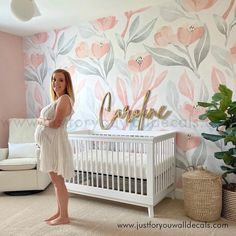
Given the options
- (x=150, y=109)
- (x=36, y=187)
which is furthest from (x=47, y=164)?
(x=150, y=109)

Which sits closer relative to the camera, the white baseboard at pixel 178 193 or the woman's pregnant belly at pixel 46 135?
the woman's pregnant belly at pixel 46 135

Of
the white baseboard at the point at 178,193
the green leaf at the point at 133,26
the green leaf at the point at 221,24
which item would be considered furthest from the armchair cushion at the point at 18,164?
the green leaf at the point at 221,24

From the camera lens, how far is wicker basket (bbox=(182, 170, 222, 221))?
230 cm

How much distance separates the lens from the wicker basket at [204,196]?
230 centimetres

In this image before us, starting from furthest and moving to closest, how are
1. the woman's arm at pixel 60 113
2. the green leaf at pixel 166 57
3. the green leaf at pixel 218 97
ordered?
the green leaf at pixel 166 57 < the green leaf at pixel 218 97 < the woman's arm at pixel 60 113

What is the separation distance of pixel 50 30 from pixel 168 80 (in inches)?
79.6

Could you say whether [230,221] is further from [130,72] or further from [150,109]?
[130,72]

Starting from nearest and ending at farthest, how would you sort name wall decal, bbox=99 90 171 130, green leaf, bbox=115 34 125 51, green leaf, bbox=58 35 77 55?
A: name wall decal, bbox=99 90 171 130
green leaf, bbox=115 34 125 51
green leaf, bbox=58 35 77 55

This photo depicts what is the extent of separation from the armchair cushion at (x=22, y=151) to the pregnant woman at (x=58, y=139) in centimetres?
122

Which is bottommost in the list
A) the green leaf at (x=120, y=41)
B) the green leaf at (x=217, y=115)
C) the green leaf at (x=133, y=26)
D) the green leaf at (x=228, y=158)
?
the green leaf at (x=228, y=158)

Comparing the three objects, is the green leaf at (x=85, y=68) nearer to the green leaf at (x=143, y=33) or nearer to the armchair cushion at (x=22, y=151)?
the green leaf at (x=143, y=33)

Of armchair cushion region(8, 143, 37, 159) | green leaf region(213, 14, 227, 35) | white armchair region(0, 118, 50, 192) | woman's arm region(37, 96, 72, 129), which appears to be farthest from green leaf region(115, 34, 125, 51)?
armchair cushion region(8, 143, 37, 159)

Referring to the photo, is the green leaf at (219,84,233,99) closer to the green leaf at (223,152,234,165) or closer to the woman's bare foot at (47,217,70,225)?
the green leaf at (223,152,234,165)

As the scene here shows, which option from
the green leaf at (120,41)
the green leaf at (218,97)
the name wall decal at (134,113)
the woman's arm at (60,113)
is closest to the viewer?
the woman's arm at (60,113)
